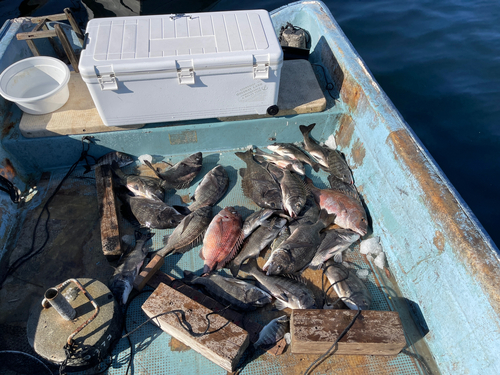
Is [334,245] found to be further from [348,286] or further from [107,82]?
[107,82]

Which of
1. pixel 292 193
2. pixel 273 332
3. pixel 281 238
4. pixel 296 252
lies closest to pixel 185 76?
pixel 292 193

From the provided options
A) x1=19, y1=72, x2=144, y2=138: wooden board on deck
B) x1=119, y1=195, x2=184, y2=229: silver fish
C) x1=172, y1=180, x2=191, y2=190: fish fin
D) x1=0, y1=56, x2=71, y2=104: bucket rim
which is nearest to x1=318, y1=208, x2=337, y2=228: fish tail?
x1=119, y1=195, x2=184, y2=229: silver fish

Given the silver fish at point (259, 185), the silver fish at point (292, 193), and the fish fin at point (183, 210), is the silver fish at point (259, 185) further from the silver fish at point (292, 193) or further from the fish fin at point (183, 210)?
the fish fin at point (183, 210)

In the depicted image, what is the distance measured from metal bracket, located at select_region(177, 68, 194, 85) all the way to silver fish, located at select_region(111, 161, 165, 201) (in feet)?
4.28

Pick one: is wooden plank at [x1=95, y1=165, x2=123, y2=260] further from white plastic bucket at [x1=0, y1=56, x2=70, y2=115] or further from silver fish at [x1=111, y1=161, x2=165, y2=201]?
white plastic bucket at [x1=0, y1=56, x2=70, y2=115]

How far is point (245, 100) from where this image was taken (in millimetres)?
3330

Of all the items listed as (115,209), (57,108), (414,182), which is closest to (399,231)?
(414,182)

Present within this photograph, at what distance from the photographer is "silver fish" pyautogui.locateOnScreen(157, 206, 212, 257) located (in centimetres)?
312

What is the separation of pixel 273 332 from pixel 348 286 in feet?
2.88

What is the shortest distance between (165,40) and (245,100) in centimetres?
104

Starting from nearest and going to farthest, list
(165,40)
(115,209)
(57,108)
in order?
(165,40)
(115,209)
(57,108)

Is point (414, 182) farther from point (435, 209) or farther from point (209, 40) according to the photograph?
point (209, 40)

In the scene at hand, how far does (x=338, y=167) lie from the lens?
3.72 m

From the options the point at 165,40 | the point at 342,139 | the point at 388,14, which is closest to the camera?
the point at 165,40
